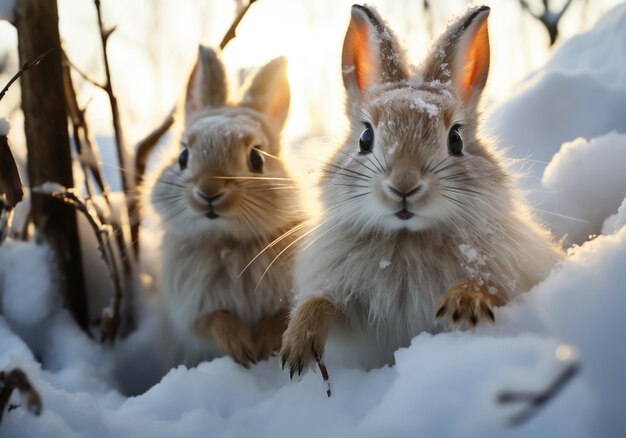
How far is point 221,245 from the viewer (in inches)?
105

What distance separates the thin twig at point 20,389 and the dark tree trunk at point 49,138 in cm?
166

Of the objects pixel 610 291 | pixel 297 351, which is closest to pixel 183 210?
pixel 297 351

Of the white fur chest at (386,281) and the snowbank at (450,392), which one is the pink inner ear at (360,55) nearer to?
the white fur chest at (386,281)

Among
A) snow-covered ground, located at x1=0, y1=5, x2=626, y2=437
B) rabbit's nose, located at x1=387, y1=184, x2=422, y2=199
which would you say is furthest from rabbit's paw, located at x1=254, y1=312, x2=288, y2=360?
rabbit's nose, located at x1=387, y1=184, x2=422, y2=199

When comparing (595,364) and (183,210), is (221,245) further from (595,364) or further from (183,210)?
(595,364)

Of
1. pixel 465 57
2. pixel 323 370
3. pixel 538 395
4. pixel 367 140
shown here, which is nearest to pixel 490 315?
pixel 323 370

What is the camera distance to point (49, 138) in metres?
2.71

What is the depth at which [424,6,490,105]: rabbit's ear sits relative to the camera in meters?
2.09

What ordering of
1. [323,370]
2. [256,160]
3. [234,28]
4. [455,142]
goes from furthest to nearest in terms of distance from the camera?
[234,28], [256,160], [455,142], [323,370]

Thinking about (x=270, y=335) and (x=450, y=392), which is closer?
(x=450, y=392)

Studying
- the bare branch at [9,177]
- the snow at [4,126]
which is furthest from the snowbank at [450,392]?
the snow at [4,126]

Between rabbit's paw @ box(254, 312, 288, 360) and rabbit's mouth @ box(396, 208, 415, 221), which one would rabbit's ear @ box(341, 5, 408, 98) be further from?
rabbit's paw @ box(254, 312, 288, 360)

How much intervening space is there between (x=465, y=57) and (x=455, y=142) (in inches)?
15.6

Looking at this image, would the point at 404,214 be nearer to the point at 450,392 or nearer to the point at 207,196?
the point at 450,392
